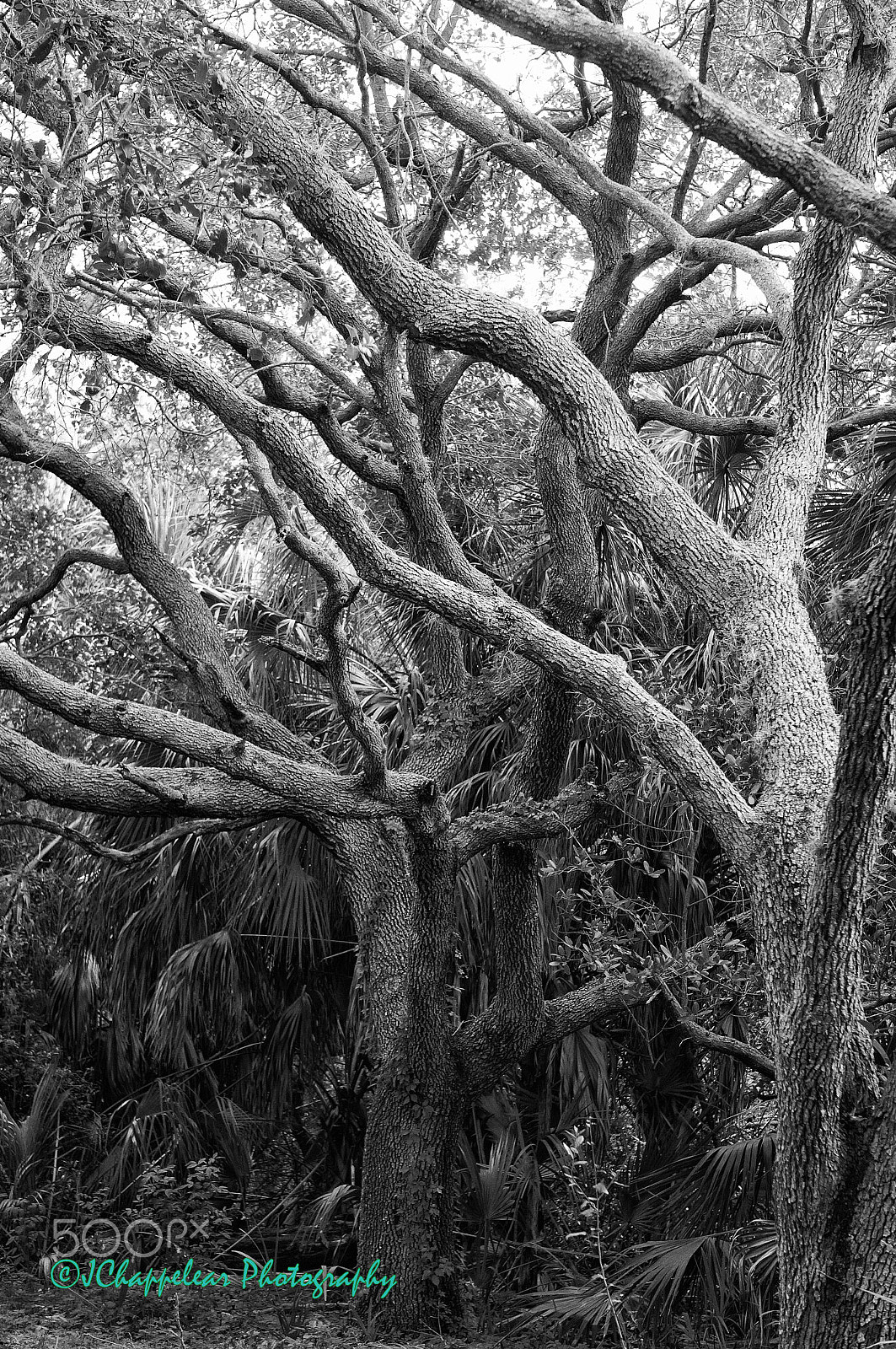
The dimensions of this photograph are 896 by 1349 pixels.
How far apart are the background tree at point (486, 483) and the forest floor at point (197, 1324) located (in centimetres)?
37

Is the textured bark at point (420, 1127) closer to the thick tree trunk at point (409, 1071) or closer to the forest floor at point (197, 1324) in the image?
the thick tree trunk at point (409, 1071)

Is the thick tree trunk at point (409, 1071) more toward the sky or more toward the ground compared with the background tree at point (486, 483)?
more toward the ground

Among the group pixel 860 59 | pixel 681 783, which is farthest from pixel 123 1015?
pixel 860 59

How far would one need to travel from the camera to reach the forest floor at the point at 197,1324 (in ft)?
18.1

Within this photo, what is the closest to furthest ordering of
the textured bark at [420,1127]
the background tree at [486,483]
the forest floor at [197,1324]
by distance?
the background tree at [486,483] → the forest floor at [197,1324] → the textured bark at [420,1127]

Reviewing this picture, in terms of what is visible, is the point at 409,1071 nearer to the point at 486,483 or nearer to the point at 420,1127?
the point at 420,1127

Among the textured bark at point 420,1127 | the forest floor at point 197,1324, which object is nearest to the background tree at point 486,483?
the textured bark at point 420,1127

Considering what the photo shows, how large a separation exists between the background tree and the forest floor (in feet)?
1.22

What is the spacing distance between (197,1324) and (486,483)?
4.98 m

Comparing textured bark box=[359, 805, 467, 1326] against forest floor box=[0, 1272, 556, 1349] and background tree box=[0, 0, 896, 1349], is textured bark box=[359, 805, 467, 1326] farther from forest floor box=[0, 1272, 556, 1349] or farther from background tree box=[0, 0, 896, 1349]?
forest floor box=[0, 1272, 556, 1349]

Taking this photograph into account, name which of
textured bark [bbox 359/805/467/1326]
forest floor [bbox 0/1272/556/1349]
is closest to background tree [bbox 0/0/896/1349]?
textured bark [bbox 359/805/467/1326]

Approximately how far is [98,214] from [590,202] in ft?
10.0

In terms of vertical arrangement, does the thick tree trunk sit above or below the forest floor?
above

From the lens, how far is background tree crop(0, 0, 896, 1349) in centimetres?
384
